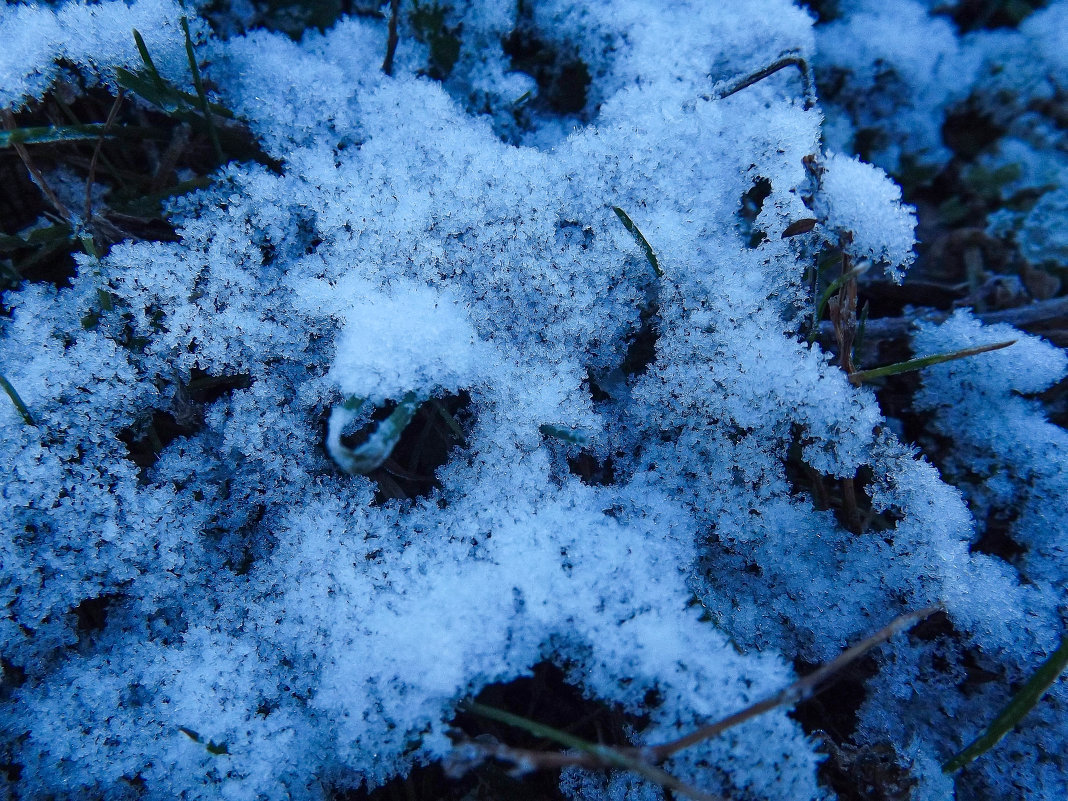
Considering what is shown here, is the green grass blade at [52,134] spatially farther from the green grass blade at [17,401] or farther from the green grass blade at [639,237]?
the green grass blade at [639,237]

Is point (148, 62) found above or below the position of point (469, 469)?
above

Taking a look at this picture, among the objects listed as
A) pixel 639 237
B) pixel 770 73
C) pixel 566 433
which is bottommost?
pixel 566 433

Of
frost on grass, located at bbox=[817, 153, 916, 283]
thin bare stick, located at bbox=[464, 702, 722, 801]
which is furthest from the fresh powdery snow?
thin bare stick, located at bbox=[464, 702, 722, 801]

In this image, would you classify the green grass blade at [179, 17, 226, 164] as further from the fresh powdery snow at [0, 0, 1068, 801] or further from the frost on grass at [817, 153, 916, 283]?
the frost on grass at [817, 153, 916, 283]

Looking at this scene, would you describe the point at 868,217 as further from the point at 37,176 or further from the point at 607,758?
the point at 37,176

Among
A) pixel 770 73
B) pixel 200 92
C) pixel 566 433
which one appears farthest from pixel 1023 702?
pixel 200 92

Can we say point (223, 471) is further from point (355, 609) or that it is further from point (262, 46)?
point (262, 46)

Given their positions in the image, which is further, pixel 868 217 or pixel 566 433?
pixel 868 217

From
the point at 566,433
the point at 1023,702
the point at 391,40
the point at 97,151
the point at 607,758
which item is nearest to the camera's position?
the point at 607,758

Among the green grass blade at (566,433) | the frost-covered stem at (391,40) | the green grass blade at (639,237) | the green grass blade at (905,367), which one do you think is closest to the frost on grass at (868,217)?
the green grass blade at (905,367)
